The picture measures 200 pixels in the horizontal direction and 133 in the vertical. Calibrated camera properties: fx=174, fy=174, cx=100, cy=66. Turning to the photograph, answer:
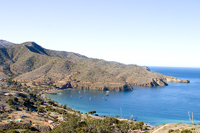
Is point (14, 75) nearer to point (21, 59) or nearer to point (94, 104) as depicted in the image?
point (21, 59)

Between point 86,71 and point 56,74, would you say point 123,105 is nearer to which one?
point 86,71

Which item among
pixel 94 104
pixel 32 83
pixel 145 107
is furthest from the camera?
pixel 32 83

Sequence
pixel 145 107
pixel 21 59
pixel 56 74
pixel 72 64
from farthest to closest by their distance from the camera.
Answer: pixel 21 59, pixel 72 64, pixel 56 74, pixel 145 107

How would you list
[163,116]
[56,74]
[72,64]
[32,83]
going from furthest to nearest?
[72,64] → [56,74] → [32,83] → [163,116]

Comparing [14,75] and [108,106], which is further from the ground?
[14,75]

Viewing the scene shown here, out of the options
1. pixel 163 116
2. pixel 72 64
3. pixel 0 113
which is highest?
pixel 72 64

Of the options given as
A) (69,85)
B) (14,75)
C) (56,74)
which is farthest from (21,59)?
(69,85)

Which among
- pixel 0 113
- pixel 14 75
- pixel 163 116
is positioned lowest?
pixel 163 116

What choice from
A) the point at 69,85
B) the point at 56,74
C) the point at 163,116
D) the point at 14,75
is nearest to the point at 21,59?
the point at 14,75

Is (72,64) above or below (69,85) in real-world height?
above

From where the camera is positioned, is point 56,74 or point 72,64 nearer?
point 56,74
